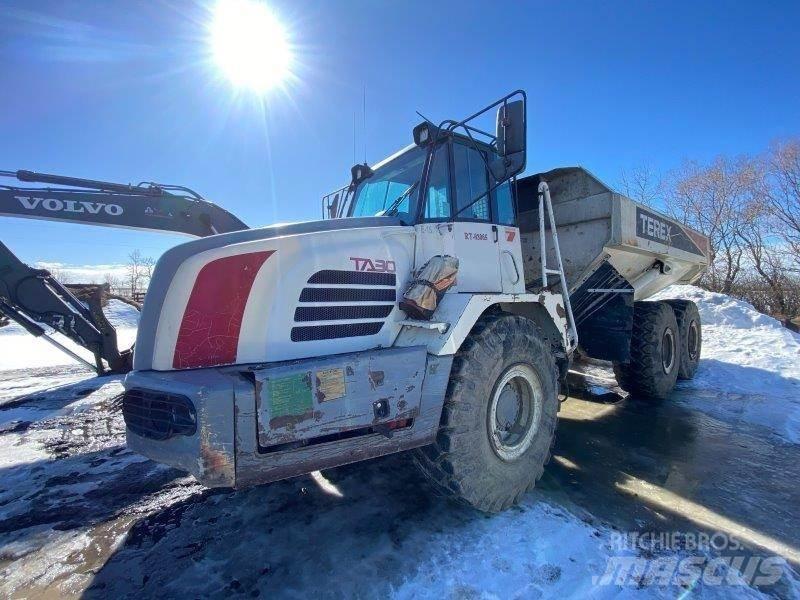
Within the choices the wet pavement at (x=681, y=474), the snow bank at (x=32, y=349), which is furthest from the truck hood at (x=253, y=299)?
the snow bank at (x=32, y=349)

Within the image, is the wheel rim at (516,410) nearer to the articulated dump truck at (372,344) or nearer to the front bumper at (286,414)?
the articulated dump truck at (372,344)

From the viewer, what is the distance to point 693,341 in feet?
24.8

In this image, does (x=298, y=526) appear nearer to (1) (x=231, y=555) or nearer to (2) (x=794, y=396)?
(1) (x=231, y=555)

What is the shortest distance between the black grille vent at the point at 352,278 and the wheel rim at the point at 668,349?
5396 mm

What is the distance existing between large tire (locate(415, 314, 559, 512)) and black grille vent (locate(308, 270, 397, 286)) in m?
0.69

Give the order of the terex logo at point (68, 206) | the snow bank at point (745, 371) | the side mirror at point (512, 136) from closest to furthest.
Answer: the side mirror at point (512, 136), the snow bank at point (745, 371), the terex logo at point (68, 206)

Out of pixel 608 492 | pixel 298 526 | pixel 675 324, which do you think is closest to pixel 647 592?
pixel 608 492

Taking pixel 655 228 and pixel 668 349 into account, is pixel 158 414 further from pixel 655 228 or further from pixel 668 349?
pixel 668 349

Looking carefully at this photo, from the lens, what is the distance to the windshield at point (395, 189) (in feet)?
10.9

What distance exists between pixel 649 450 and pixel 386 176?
3799 millimetres

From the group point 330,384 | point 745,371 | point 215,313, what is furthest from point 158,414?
point 745,371

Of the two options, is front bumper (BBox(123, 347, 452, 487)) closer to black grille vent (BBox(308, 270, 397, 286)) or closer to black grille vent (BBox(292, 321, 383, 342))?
black grille vent (BBox(292, 321, 383, 342))

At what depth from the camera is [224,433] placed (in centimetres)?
197

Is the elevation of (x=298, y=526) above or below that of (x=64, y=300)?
below
